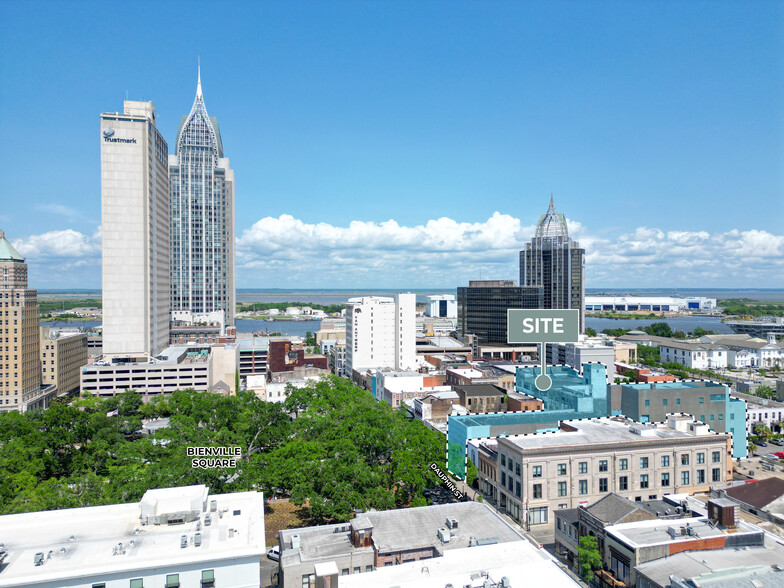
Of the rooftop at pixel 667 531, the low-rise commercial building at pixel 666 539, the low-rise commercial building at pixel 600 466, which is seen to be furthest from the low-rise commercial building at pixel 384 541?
the low-rise commercial building at pixel 600 466

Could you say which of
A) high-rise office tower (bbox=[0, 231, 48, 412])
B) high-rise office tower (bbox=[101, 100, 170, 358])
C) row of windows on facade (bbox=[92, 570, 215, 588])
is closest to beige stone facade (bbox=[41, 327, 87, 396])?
high-rise office tower (bbox=[0, 231, 48, 412])

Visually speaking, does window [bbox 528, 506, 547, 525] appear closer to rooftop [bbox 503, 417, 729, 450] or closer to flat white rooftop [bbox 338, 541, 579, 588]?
rooftop [bbox 503, 417, 729, 450]

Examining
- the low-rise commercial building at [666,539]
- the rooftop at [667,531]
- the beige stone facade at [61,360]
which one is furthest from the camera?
the beige stone facade at [61,360]

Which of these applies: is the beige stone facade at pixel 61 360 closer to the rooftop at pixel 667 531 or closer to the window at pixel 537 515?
the window at pixel 537 515

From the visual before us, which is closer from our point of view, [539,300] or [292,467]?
[292,467]

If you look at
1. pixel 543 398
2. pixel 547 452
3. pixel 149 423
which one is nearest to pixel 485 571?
pixel 547 452

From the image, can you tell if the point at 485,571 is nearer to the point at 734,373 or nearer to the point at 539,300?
the point at 734,373
